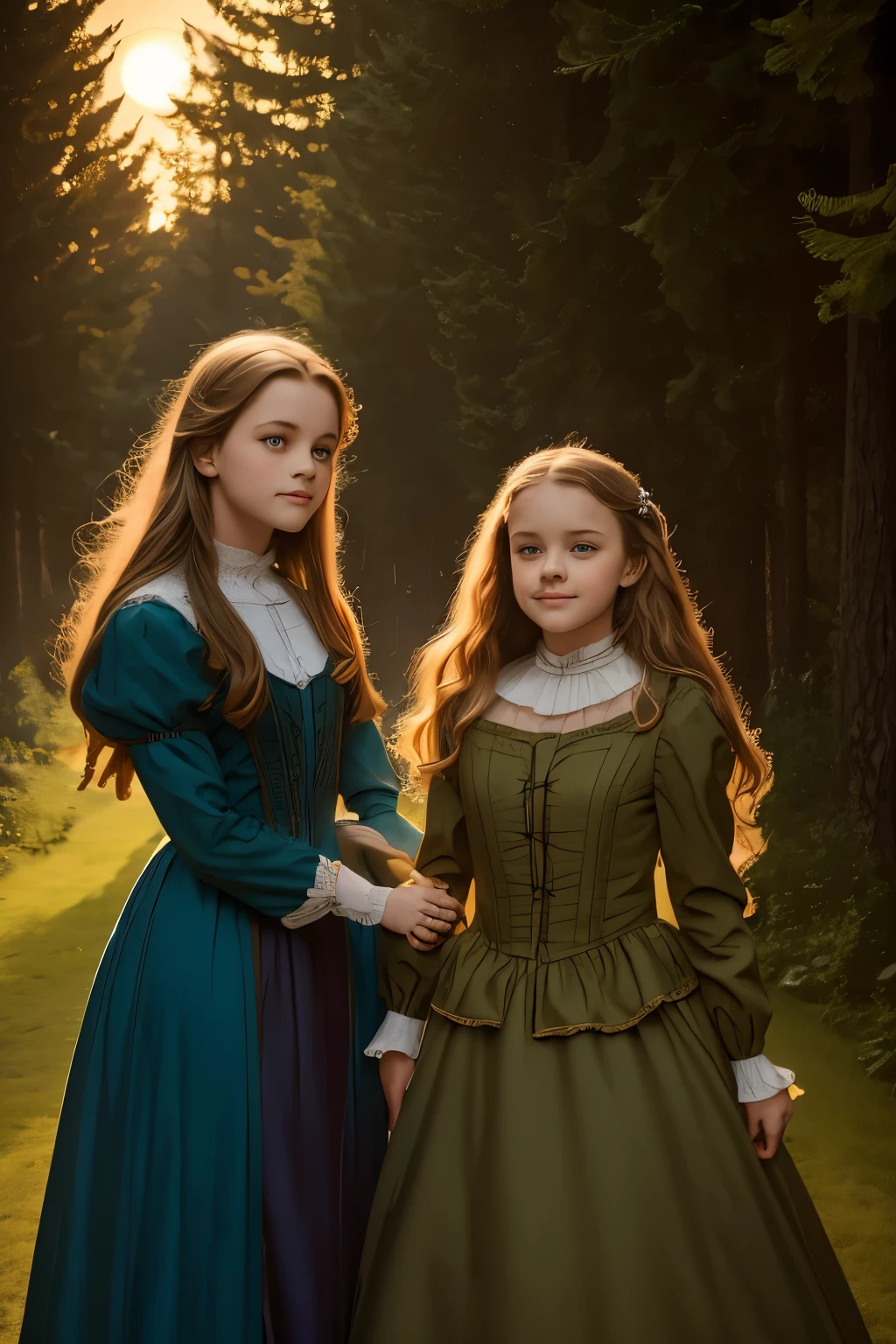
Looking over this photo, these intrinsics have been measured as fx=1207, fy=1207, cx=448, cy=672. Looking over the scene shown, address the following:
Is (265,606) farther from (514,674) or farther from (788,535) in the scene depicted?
(788,535)

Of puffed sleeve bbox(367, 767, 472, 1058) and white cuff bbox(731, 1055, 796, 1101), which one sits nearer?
white cuff bbox(731, 1055, 796, 1101)

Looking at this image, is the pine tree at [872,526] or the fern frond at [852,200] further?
the pine tree at [872,526]

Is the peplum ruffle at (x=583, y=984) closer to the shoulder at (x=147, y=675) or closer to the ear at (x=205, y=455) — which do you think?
the shoulder at (x=147, y=675)

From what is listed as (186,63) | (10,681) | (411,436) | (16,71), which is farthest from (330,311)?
(10,681)

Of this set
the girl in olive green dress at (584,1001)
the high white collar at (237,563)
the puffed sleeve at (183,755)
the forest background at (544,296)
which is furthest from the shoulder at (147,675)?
the forest background at (544,296)

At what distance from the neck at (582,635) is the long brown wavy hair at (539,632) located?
0.11ft

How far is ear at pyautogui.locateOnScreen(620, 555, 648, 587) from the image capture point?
1.96 m

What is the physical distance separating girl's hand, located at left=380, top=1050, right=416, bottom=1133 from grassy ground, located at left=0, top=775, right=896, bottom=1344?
1516 millimetres

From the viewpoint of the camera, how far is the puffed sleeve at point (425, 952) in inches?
75.6

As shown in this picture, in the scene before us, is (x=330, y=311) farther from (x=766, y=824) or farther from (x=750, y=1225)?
(x=750, y=1225)

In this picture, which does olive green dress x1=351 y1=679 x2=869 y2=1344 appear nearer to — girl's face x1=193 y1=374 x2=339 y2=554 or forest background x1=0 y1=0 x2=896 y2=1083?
girl's face x1=193 y1=374 x2=339 y2=554

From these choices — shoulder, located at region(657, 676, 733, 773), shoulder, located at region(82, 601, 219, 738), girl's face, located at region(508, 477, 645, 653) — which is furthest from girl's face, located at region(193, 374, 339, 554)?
shoulder, located at region(657, 676, 733, 773)

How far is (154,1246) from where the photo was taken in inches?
71.0

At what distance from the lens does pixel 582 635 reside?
1957 millimetres
